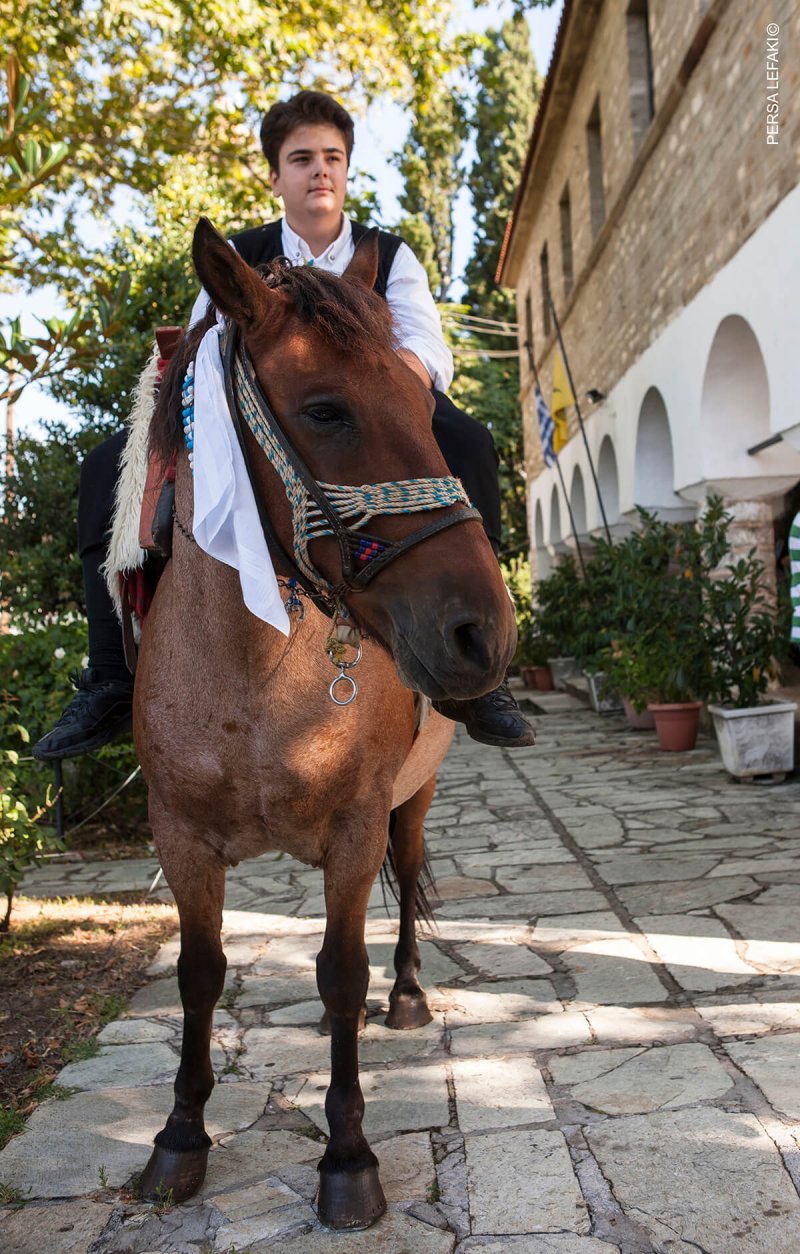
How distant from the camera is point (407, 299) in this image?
3068mm

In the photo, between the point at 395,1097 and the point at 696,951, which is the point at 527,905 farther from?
the point at 395,1097

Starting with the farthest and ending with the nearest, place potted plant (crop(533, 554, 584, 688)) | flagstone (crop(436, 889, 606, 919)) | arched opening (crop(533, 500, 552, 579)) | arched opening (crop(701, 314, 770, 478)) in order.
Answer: arched opening (crop(533, 500, 552, 579)) < potted plant (crop(533, 554, 584, 688)) < arched opening (crop(701, 314, 770, 478)) < flagstone (crop(436, 889, 606, 919))

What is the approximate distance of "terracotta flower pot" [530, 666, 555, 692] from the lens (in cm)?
1730

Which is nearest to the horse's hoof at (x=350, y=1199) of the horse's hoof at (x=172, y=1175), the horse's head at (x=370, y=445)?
the horse's hoof at (x=172, y=1175)

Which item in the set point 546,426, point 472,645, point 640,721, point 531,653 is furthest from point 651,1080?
point 531,653

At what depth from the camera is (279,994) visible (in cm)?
409

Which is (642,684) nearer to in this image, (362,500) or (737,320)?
(737,320)

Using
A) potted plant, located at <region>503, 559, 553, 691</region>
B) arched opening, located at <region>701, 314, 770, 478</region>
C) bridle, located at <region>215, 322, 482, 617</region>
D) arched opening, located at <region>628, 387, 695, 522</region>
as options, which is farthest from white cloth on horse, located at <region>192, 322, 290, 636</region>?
potted plant, located at <region>503, 559, 553, 691</region>

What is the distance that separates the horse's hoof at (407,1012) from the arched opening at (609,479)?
11.2 meters

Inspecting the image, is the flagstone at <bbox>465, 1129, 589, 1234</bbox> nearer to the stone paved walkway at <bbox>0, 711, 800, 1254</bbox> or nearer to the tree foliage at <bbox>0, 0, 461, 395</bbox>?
the stone paved walkway at <bbox>0, 711, 800, 1254</bbox>

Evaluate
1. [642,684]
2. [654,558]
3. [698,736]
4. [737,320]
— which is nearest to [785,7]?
[737,320]

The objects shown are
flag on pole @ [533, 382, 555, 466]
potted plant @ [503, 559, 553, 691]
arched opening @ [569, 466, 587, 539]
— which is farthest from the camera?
potted plant @ [503, 559, 553, 691]

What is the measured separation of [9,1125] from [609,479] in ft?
42.6

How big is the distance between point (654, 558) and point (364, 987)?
7.38m
